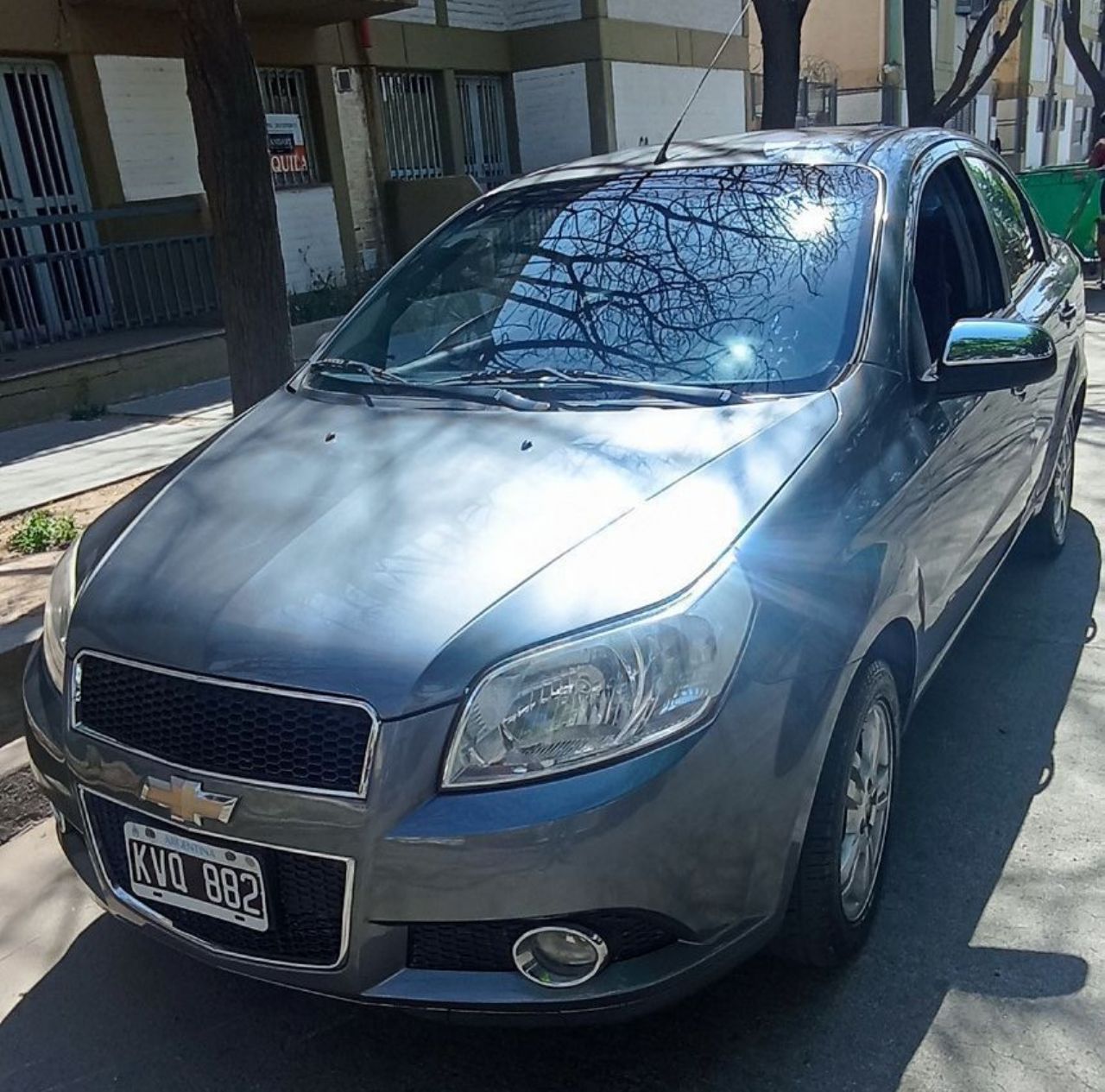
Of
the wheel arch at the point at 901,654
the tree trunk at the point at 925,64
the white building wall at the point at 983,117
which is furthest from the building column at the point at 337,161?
the white building wall at the point at 983,117

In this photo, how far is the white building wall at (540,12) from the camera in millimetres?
15852

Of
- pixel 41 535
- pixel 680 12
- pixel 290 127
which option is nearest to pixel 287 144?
pixel 290 127

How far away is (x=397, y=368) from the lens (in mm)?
3295

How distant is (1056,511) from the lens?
4805 millimetres

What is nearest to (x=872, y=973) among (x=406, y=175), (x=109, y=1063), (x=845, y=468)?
(x=845, y=468)

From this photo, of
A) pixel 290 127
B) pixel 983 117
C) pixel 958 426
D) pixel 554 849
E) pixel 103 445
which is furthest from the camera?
pixel 983 117

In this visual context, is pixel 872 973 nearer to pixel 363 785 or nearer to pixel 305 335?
pixel 363 785

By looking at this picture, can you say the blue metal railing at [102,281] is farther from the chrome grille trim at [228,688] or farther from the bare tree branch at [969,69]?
the chrome grille trim at [228,688]

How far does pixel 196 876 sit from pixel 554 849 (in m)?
0.74

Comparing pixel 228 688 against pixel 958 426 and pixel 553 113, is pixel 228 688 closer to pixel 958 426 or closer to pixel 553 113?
pixel 958 426

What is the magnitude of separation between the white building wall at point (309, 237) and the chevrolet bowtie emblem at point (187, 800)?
10999 mm

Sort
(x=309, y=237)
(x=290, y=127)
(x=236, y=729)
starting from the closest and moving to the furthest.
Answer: (x=236, y=729), (x=290, y=127), (x=309, y=237)

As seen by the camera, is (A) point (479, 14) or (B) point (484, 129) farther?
(B) point (484, 129)

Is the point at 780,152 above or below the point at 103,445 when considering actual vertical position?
above
